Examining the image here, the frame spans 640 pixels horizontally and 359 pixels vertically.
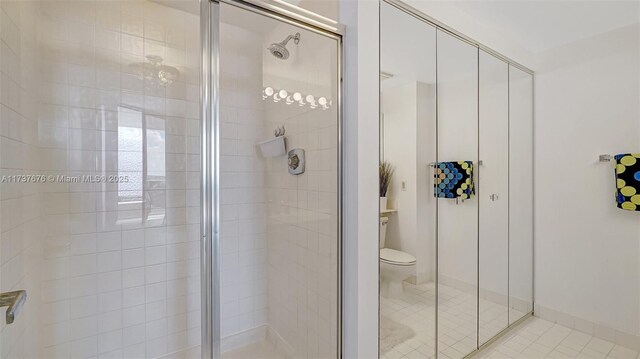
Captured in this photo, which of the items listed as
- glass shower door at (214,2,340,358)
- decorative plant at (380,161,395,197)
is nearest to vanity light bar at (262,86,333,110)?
glass shower door at (214,2,340,358)

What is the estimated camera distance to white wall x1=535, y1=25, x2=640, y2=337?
2.10m

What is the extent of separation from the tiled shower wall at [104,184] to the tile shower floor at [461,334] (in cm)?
138

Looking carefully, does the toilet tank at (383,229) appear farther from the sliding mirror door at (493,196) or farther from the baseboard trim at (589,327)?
the baseboard trim at (589,327)

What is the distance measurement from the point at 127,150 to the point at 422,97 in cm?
183

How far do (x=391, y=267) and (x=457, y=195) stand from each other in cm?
Answer: 73

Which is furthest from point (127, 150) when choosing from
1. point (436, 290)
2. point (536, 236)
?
point (536, 236)

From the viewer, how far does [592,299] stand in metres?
2.26

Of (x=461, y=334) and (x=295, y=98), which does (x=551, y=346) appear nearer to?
(x=461, y=334)

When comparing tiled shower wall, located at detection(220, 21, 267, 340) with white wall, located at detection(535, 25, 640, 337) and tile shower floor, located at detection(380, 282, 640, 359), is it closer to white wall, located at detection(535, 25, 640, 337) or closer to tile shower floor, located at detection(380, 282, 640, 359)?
tile shower floor, located at detection(380, 282, 640, 359)

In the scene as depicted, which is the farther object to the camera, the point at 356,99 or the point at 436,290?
the point at 436,290

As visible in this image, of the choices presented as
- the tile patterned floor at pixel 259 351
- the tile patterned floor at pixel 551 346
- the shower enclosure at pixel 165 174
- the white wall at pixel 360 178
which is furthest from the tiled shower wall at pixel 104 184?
the tile patterned floor at pixel 551 346

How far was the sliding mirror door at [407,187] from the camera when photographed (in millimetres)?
1573

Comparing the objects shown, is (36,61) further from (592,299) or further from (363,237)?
(592,299)

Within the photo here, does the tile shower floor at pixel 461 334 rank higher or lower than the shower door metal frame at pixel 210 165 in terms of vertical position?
lower
